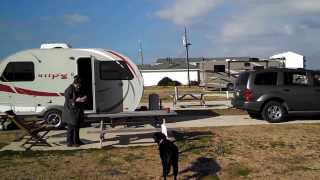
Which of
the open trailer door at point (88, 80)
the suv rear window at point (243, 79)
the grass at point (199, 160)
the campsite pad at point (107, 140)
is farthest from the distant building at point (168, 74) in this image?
the grass at point (199, 160)

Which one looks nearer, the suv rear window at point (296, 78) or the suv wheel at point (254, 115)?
the suv rear window at point (296, 78)

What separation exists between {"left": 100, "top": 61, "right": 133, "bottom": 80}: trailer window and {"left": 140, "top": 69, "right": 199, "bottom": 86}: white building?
181ft

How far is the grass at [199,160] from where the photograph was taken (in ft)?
33.5

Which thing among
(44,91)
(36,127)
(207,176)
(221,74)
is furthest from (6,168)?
(221,74)

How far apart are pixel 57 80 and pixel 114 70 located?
188 cm

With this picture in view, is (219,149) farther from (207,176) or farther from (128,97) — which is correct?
(128,97)

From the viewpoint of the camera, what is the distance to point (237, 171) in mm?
10383

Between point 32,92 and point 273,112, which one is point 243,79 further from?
point 32,92

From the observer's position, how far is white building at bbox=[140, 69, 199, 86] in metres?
73.6

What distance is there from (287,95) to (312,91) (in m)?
0.85

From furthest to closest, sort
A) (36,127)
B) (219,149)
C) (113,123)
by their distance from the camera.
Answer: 1. (113,123)
2. (36,127)
3. (219,149)

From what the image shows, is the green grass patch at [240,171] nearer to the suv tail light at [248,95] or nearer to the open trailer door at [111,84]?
the suv tail light at [248,95]

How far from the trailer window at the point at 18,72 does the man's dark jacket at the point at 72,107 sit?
5.11m

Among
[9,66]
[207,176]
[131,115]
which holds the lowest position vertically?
[207,176]
